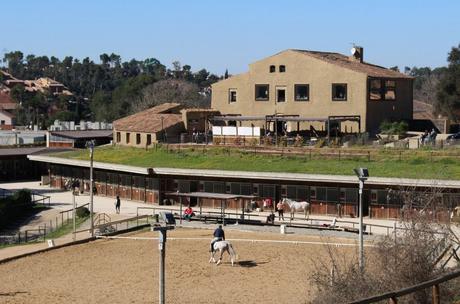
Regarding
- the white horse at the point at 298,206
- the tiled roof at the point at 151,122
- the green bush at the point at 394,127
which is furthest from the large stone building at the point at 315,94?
the white horse at the point at 298,206

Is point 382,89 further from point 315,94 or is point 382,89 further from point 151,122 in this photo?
point 151,122

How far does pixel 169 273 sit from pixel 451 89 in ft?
140

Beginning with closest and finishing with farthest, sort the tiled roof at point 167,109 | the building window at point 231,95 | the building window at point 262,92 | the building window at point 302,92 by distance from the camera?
the building window at point 302,92 → the building window at point 262,92 → the building window at point 231,95 → the tiled roof at point 167,109

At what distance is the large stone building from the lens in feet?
221

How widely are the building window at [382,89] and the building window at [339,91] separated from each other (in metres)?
2.00

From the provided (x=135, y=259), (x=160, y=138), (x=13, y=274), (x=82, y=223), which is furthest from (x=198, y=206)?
(x=13, y=274)

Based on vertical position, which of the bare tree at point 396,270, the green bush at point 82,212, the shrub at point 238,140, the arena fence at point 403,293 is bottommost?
the green bush at point 82,212

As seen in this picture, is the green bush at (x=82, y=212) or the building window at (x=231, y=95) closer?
the green bush at (x=82, y=212)

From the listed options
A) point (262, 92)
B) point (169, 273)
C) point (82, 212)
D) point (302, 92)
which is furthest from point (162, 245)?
point (262, 92)

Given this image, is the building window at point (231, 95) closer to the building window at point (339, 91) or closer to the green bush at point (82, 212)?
the building window at point (339, 91)

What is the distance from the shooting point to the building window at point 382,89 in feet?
225

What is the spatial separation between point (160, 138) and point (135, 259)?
31.5m

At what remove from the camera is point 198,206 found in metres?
57.5

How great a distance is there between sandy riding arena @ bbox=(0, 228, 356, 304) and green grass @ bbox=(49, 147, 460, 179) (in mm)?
10540
